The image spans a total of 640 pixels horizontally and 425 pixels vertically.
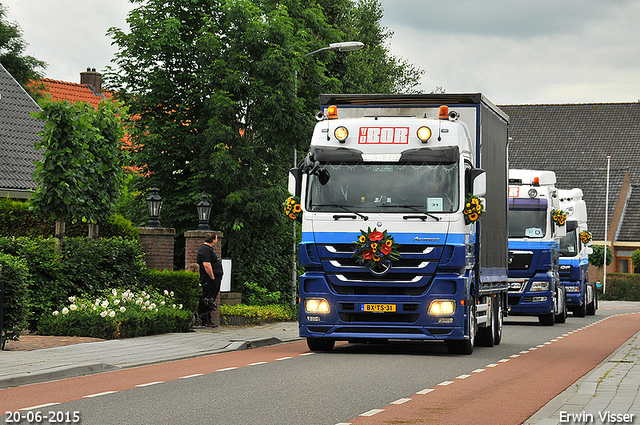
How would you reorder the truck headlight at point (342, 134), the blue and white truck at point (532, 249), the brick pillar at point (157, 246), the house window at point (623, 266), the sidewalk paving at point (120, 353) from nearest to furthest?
the sidewalk paving at point (120, 353) → the truck headlight at point (342, 134) → the brick pillar at point (157, 246) → the blue and white truck at point (532, 249) → the house window at point (623, 266)

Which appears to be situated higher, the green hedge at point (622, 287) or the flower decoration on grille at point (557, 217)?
the flower decoration on grille at point (557, 217)

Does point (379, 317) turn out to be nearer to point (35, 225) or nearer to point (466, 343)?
point (466, 343)

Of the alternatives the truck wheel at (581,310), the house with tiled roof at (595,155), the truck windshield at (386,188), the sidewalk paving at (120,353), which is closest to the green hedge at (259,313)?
the sidewalk paving at (120,353)

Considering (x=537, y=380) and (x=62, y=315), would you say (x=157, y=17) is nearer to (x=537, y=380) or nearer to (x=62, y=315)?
(x=62, y=315)

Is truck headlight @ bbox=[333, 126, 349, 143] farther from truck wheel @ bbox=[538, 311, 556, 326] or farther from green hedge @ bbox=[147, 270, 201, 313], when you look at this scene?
truck wheel @ bbox=[538, 311, 556, 326]

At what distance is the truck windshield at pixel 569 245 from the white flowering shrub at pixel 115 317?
16948 millimetres

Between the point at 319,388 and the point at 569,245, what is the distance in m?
23.0

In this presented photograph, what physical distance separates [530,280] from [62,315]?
14.2m

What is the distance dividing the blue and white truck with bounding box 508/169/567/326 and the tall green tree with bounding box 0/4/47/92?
881 inches

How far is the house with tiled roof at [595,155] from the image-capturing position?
66688 millimetres

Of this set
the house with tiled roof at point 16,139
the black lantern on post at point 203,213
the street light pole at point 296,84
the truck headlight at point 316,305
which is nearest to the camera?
the truck headlight at point 316,305

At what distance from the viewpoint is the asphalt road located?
9461mm

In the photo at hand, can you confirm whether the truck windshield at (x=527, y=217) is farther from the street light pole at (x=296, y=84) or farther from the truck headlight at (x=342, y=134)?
the truck headlight at (x=342, y=134)

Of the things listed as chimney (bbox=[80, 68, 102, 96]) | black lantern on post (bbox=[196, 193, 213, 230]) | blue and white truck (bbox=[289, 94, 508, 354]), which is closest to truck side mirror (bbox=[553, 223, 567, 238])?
black lantern on post (bbox=[196, 193, 213, 230])
